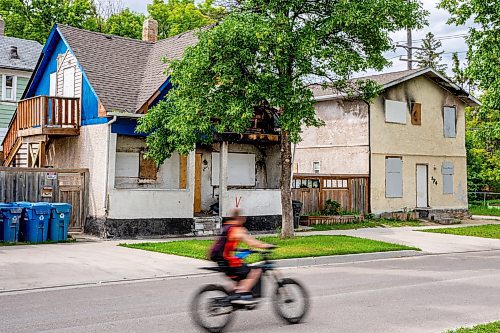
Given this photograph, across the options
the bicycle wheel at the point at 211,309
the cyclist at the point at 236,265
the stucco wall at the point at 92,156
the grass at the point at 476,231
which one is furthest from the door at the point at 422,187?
the bicycle wheel at the point at 211,309

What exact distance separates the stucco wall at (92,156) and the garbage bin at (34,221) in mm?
2092

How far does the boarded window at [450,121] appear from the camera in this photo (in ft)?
105

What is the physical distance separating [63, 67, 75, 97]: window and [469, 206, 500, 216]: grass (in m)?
22.9

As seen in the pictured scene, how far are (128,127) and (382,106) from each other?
527 inches

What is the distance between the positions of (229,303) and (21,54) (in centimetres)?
3039

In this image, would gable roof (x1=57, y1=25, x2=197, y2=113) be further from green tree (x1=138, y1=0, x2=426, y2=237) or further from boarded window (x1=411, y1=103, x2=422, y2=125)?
boarded window (x1=411, y1=103, x2=422, y2=125)

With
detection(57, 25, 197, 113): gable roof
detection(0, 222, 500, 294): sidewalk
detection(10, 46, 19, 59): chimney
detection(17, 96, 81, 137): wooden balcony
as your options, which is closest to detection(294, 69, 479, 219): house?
detection(57, 25, 197, 113): gable roof

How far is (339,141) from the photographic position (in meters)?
29.9

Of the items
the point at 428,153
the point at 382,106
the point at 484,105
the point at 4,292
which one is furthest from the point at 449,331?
the point at 428,153

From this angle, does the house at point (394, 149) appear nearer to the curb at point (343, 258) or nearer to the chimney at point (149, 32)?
the chimney at point (149, 32)

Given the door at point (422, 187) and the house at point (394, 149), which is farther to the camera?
the door at point (422, 187)

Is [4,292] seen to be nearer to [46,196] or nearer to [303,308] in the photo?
[303,308]

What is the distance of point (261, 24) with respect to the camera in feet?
53.5

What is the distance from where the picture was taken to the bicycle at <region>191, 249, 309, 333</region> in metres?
7.95
